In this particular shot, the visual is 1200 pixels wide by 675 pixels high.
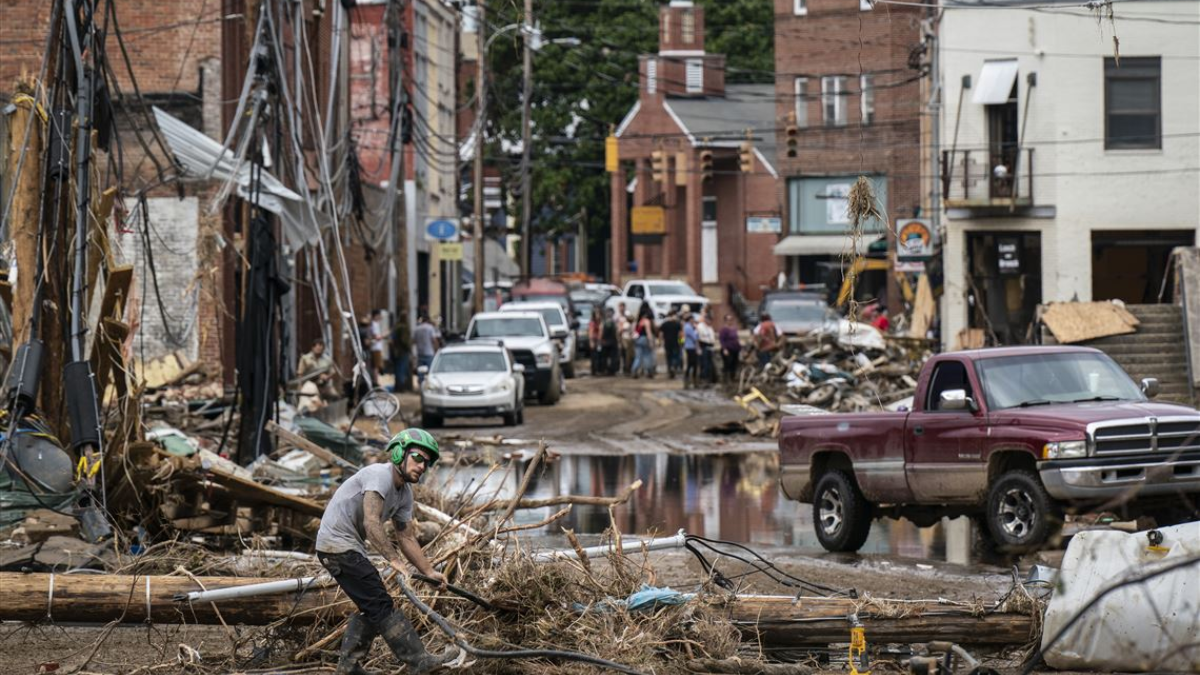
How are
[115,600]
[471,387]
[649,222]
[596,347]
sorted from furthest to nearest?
[649,222] → [596,347] → [471,387] → [115,600]

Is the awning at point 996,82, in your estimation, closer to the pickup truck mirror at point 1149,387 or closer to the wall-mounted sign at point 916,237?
the wall-mounted sign at point 916,237

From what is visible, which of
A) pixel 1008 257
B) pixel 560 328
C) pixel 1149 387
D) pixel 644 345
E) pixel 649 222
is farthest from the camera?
pixel 649 222

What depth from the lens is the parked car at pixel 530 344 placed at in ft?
123

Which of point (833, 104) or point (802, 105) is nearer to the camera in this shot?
point (833, 104)

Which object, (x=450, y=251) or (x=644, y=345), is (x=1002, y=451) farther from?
(x=450, y=251)

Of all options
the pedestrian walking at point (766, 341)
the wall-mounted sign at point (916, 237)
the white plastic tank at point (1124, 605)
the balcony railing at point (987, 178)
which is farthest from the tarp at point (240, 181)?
the wall-mounted sign at point (916, 237)

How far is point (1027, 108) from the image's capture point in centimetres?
3547

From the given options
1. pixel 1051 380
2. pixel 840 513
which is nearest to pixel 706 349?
pixel 840 513

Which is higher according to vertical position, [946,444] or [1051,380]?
[1051,380]

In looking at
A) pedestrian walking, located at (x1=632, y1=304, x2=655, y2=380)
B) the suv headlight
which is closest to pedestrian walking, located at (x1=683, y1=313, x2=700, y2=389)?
pedestrian walking, located at (x1=632, y1=304, x2=655, y2=380)

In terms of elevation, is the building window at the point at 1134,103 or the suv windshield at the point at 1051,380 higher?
the building window at the point at 1134,103

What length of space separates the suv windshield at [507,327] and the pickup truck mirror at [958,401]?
78.5 feet

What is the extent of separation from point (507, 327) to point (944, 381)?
24.3 metres

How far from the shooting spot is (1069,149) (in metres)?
35.4
